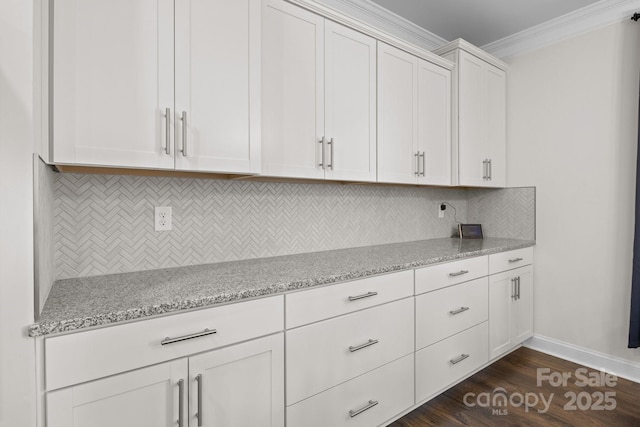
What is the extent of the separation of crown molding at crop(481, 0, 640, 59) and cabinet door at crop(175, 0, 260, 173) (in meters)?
2.39

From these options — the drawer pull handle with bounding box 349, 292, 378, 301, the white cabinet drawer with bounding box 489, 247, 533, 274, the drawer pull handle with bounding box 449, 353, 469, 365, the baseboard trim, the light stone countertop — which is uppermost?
the light stone countertop

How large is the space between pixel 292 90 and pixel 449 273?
1424 millimetres

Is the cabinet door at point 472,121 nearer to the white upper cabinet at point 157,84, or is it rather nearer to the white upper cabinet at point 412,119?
the white upper cabinet at point 412,119

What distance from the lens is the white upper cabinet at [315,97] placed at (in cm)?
177

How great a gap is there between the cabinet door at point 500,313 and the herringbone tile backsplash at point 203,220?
807mm

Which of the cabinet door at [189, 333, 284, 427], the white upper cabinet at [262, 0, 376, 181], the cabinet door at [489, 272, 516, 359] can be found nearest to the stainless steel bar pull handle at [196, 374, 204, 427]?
the cabinet door at [189, 333, 284, 427]

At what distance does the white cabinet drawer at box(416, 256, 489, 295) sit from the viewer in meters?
2.03

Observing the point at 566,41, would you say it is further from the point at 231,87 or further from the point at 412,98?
the point at 231,87

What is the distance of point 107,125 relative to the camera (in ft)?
4.23

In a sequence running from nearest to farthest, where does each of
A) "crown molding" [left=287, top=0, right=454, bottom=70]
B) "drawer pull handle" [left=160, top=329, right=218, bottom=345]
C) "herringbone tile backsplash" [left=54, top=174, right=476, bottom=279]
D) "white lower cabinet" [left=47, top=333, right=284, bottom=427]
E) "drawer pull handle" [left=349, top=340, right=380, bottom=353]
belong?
"white lower cabinet" [left=47, top=333, right=284, bottom=427] → "drawer pull handle" [left=160, top=329, right=218, bottom=345] → "herringbone tile backsplash" [left=54, top=174, right=476, bottom=279] → "drawer pull handle" [left=349, top=340, right=380, bottom=353] → "crown molding" [left=287, top=0, right=454, bottom=70]

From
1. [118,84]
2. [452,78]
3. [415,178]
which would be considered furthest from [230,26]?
[452,78]

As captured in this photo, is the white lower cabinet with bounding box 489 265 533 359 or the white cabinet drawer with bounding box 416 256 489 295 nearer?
the white cabinet drawer with bounding box 416 256 489 295

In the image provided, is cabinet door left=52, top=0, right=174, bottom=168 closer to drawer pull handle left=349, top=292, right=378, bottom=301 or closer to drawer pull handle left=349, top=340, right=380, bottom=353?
drawer pull handle left=349, top=292, right=378, bottom=301

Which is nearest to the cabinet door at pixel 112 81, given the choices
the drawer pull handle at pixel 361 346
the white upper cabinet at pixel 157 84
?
the white upper cabinet at pixel 157 84
